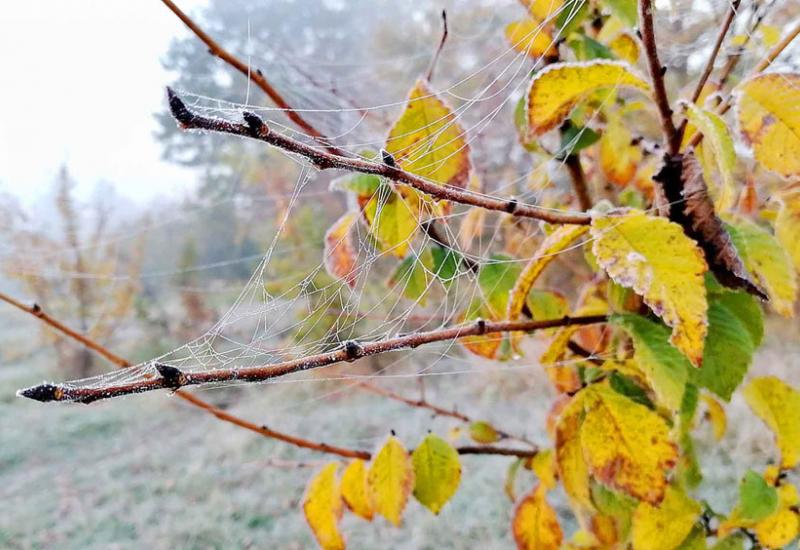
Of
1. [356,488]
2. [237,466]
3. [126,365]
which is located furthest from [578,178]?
[237,466]

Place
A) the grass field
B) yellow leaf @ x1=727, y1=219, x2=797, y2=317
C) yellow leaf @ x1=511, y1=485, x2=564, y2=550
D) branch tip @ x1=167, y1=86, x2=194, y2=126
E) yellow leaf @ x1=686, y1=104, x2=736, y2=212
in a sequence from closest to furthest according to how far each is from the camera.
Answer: branch tip @ x1=167, y1=86, x2=194, y2=126
yellow leaf @ x1=686, y1=104, x2=736, y2=212
yellow leaf @ x1=727, y1=219, x2=797, y2=317
yellow leaf @ x1=511, y1=485, x2=564, y2=550
the grass field

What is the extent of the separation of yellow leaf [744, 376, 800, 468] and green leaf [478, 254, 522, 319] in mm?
245

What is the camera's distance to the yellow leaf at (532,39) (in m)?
0.41

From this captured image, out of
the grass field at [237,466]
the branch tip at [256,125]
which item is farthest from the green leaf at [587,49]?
the grass field at [237,466]

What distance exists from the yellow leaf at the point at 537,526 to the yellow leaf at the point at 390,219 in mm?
292

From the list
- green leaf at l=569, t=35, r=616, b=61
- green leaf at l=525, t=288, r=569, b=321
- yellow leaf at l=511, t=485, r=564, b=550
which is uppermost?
green leaf at l=569, t=35, r=616, b=61

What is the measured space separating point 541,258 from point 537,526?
0.95 feet

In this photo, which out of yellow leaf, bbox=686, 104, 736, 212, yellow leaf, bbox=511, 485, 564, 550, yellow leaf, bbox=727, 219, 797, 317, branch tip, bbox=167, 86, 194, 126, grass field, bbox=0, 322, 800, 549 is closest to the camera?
branch tip, bbox=167, 86, 194, 126

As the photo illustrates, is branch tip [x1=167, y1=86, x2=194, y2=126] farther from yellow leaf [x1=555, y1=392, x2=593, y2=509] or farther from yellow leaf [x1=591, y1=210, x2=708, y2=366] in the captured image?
yellow leaf [x1=555, y1=392, x2=593, y2=509]

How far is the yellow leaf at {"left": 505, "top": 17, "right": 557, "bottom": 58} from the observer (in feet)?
1.33

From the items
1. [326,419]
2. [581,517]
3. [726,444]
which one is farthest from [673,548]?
[326,419]

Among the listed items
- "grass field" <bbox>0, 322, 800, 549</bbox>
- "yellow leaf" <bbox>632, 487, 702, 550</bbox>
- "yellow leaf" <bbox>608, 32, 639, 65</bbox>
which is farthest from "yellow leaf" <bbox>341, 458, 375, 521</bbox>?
"yellow leaf" <bbox>608, 32, 639, 65</bbox>

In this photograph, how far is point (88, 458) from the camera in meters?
2.59

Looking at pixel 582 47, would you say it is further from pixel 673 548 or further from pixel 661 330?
pixel 673 548
